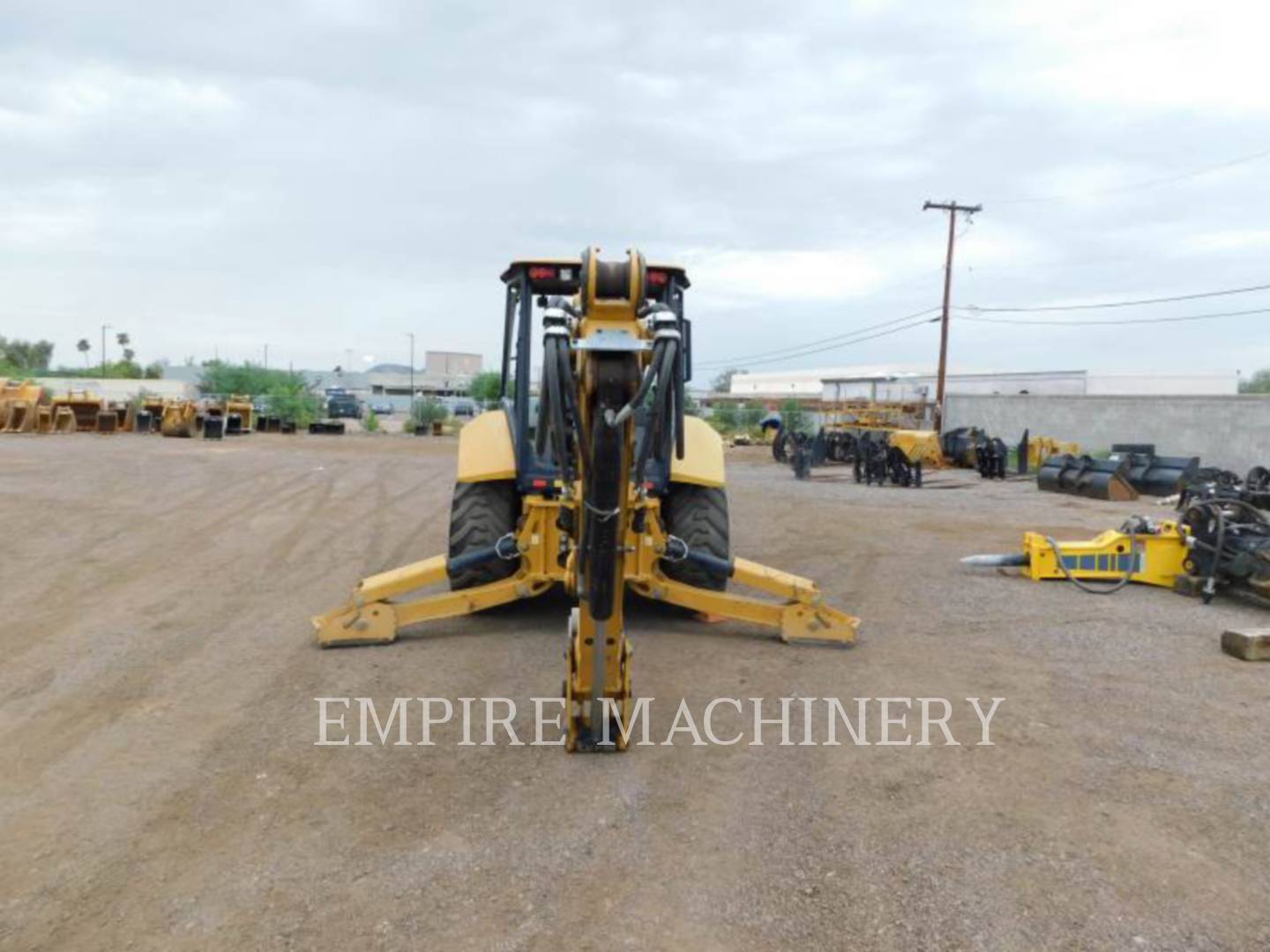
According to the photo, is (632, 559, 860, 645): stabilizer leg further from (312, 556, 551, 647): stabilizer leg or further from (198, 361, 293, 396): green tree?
(198, 361, 293, 396): green tree

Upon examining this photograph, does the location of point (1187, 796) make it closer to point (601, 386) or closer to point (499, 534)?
point (601, 386)

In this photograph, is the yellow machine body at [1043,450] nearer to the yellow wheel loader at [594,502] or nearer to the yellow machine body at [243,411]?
the yellow wheel loader at [594,502]

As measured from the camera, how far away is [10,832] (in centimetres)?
344

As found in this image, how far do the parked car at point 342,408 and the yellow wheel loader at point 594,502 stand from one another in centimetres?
3847

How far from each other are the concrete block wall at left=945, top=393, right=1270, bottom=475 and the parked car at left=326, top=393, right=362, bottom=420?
27.7 meters

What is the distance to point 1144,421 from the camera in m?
26.4

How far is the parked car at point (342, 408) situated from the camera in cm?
4506

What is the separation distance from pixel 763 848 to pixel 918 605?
4577mm

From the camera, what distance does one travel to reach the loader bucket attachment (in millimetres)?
18000

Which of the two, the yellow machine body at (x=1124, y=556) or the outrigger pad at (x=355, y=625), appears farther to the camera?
the yellow machine body at (x=1124, y=556)

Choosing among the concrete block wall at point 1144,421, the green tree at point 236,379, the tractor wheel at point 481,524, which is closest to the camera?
the tractor wheel at point 481,524

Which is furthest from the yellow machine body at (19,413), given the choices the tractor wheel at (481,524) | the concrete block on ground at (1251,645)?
the concrete block on ground at (1251,645)

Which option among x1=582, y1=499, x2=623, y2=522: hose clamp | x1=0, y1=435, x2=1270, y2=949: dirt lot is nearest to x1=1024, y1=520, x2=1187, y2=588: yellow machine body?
x1=0, y1=435, x2=1270, y2=949: dirt lot

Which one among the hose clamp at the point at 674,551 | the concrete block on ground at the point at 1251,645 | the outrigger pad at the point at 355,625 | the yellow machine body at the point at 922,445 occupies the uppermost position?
the yellow machine body at the point at 922,445
